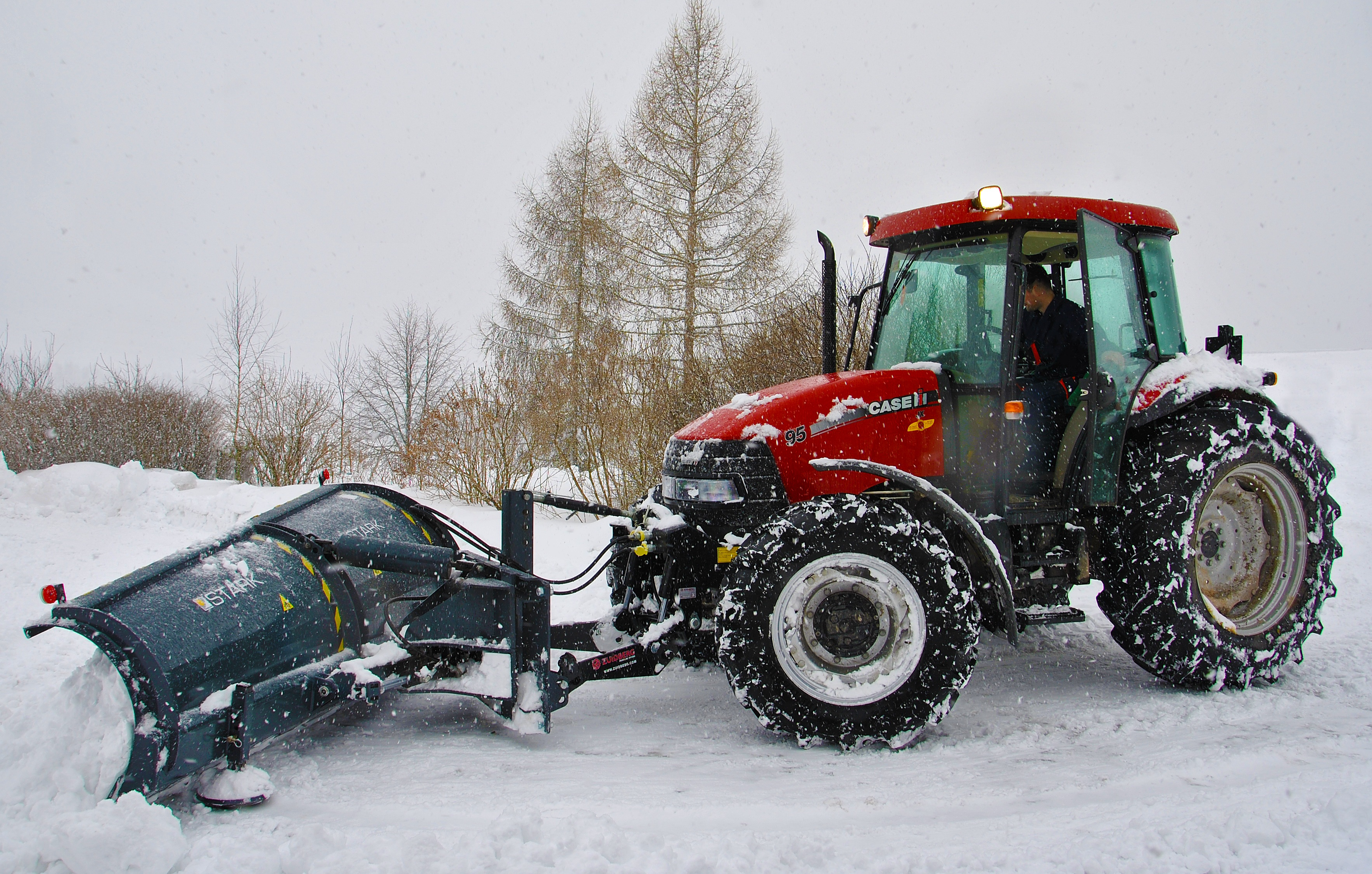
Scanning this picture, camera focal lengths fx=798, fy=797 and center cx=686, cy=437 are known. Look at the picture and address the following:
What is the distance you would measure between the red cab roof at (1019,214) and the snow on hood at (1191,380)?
73 centimetres

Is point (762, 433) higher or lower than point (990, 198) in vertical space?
lower

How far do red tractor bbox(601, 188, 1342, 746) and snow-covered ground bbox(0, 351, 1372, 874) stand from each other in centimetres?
32

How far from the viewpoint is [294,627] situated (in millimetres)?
3117

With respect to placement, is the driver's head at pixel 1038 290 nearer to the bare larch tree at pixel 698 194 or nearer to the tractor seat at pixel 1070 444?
the tractor seat at pixel 1070 444

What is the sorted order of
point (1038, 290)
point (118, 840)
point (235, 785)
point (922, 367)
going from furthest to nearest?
point (1038, 290) → point (922, 367) → point (235, 785) → point (118, 840)

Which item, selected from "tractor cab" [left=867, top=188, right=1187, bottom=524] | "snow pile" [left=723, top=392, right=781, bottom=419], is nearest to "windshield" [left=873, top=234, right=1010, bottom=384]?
"tractor cab" [left=867, top=188, right=1187, bottom=524]

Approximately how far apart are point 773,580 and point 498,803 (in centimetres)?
130

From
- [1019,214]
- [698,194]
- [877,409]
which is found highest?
[698,194]

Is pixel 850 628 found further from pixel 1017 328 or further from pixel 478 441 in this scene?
pixel 478 441

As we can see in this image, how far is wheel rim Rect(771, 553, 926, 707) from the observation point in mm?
3254

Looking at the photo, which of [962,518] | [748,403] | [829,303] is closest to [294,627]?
[748,403]

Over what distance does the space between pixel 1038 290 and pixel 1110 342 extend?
46cm

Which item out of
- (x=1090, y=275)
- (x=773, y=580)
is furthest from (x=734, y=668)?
(x=1090, y=275)

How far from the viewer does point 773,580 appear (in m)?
3.22
